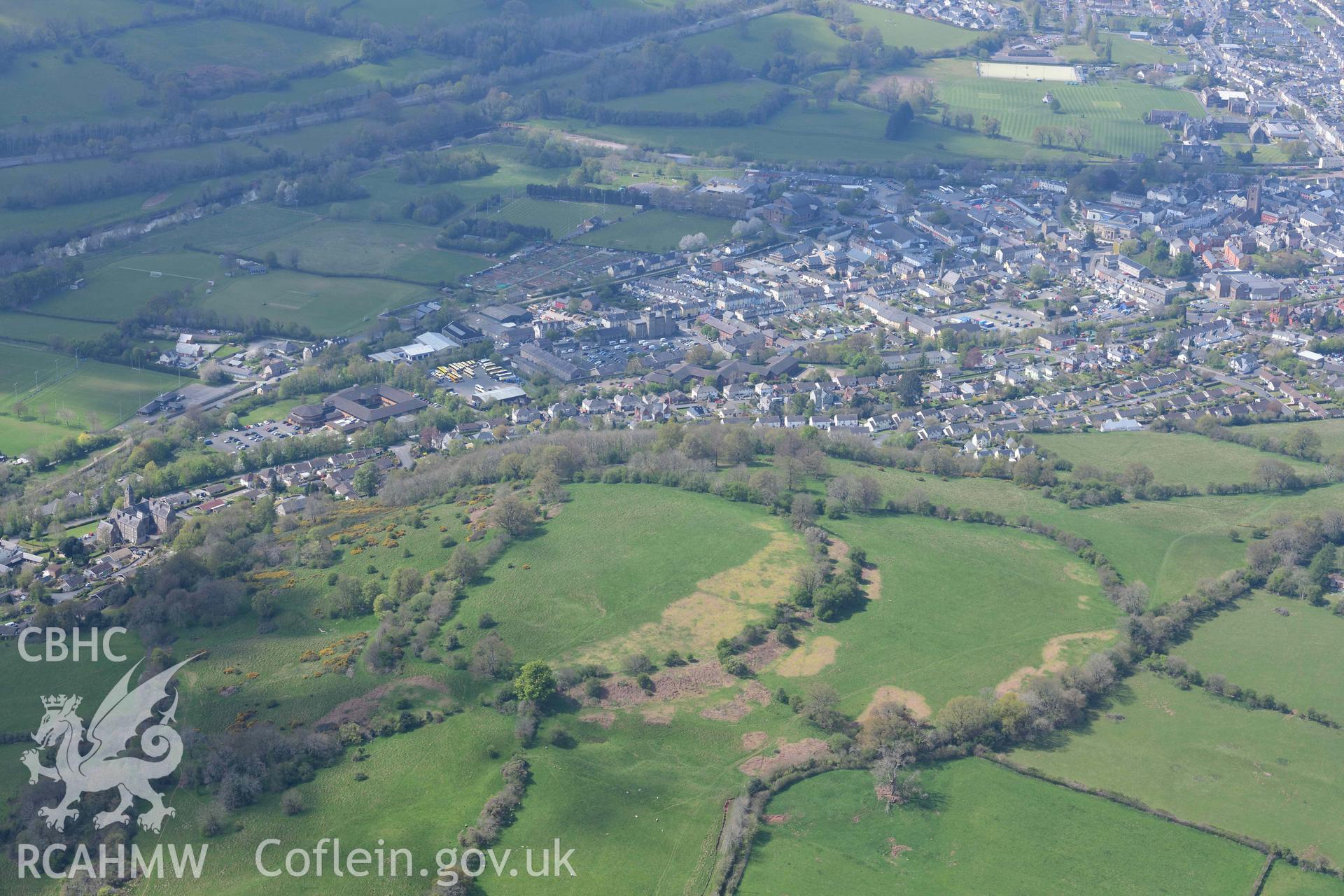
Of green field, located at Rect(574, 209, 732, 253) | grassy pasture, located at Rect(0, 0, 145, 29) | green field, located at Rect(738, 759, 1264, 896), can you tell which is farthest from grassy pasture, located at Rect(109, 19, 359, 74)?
green field, located at Rect(738, 759, 1264, 896)

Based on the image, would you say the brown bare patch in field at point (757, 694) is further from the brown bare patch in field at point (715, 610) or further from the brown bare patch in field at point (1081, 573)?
the brown bare patch in field at point (1081, 573)

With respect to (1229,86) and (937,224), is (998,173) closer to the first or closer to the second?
(937,224)

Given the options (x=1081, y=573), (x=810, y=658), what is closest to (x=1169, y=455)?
(x=1081, y=573)

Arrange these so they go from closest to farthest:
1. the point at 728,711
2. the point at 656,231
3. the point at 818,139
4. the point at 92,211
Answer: the point at 728,711 → the point at 92,211 → the point at 656,231 → the point at 818,139

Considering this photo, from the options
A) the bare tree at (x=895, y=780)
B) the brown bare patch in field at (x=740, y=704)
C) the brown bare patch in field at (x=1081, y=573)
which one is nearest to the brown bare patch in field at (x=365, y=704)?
the brown bare patch in field at (x=740, y=704)

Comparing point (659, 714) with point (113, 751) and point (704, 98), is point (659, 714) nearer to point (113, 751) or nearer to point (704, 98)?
point (113, 751)

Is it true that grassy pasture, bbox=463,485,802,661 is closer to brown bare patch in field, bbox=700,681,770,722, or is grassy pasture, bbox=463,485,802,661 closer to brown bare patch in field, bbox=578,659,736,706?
brown bare patch in field, bbox=578,659,736,706

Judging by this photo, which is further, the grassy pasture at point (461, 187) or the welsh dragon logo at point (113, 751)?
the grassy pasture at point (461, 187)
